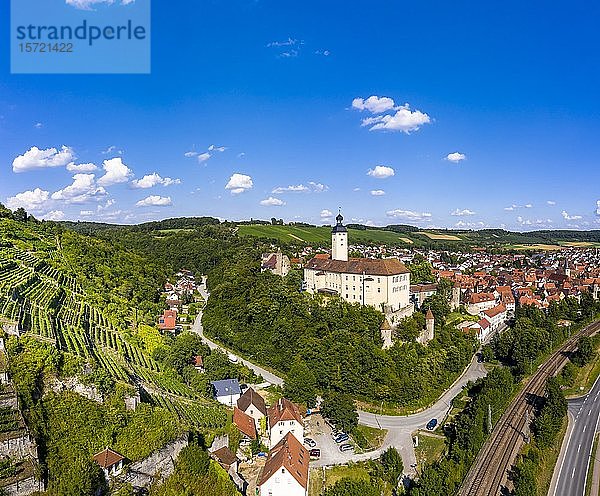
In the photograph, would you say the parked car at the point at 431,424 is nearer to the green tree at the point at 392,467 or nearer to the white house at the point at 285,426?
the green tree at the point at 392,467

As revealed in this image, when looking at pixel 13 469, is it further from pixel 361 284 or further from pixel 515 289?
pixel 515 289

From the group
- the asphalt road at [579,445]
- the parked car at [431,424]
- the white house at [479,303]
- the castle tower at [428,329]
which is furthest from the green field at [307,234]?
the asphalt road at [579,445]

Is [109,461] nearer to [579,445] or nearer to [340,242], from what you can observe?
[579,445]

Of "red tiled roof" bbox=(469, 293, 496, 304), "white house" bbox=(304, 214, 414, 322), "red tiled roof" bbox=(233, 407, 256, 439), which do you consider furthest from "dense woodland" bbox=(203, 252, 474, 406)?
"red tiled roof" bbox=(469, 293, 496, 304)

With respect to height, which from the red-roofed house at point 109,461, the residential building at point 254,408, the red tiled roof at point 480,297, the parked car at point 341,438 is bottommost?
the parked car at point 341,438

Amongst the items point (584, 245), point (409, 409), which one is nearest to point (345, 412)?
point (409, 409)

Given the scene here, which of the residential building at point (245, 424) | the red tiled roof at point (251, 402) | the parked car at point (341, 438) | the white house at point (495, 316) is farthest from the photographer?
the white house at point (495, 316)

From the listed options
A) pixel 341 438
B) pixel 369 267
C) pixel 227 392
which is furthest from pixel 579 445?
pixel 227 392
